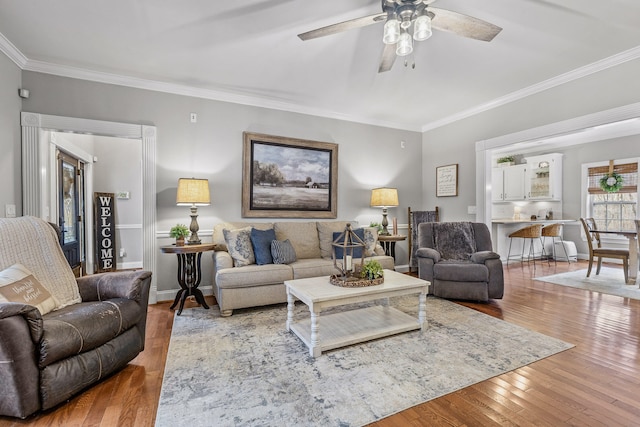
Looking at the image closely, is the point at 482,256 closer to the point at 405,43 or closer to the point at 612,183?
the point at 405,43

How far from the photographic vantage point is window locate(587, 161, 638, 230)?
600 centimetres

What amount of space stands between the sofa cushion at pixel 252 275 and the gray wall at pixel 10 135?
82.3 inches

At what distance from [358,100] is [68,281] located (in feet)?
12.3

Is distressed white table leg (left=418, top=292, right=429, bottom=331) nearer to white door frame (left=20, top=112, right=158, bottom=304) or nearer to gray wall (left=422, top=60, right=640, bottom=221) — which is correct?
gray wall (left=422, top=60, right=640, bottom=221)

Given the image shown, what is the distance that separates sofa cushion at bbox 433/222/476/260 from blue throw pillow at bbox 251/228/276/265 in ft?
7.39

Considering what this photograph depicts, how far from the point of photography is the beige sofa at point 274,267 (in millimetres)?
3143

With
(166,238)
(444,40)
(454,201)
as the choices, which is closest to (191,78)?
(166,238)

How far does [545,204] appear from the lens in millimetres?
7020

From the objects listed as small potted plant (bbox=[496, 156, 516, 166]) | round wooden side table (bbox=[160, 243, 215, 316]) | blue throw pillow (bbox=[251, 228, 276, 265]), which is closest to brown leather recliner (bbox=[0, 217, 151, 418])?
round wooden side table (bbox=[160, 243, 215, 316])

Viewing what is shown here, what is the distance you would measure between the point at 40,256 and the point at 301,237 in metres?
2.59

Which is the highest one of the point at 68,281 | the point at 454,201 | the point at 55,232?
the point at 454,201

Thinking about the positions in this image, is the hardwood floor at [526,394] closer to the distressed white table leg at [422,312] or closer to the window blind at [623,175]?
the distressed white table leg at [422,312]

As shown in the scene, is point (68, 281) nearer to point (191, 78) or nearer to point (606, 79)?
point (191, 78)

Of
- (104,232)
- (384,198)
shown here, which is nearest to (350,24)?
(384,198)
